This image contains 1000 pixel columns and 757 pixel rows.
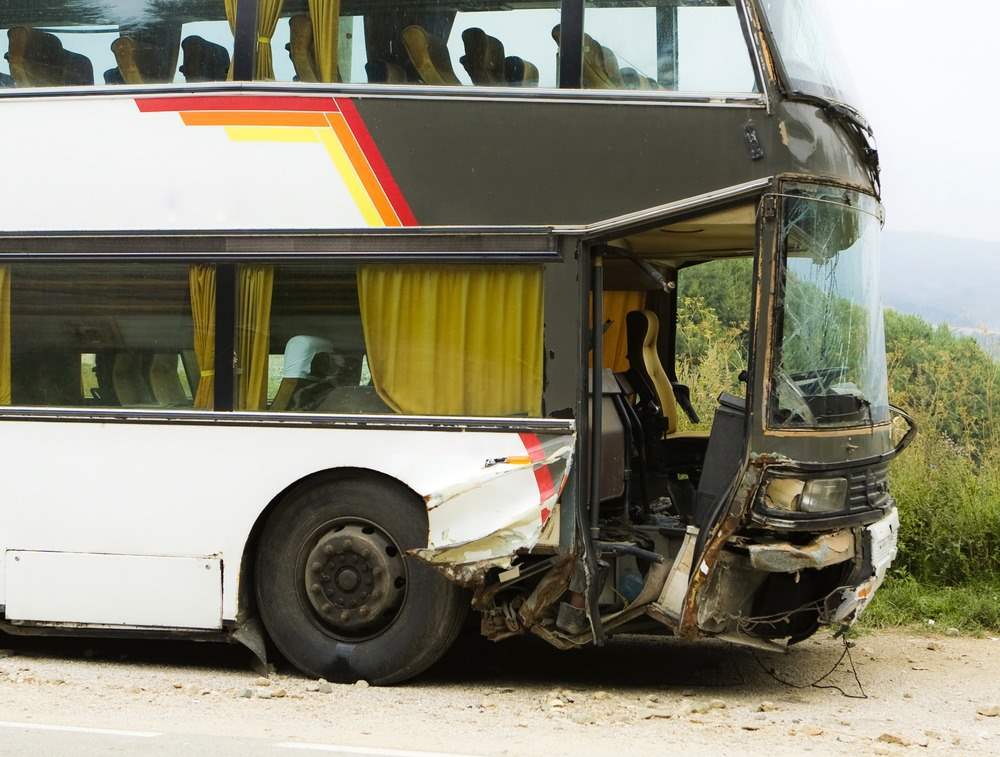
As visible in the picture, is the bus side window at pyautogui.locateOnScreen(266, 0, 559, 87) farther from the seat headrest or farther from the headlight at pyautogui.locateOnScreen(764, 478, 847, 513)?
the headlight at pyautogui.locateOnScreen(764, 478, 847, 513)

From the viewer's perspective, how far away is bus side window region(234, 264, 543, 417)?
7.50 meters

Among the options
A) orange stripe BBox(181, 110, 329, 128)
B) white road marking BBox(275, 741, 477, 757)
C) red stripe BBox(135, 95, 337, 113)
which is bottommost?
white road marking BBox(275, 741, 477, 757)

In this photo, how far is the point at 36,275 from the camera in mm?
8164

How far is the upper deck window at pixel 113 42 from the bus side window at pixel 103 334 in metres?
1.09

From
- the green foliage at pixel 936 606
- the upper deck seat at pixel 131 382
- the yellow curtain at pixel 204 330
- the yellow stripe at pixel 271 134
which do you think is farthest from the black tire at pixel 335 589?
the green foliage at pixel 936 606

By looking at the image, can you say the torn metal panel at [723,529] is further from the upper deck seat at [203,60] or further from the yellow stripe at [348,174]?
the upper deck seat at [203,60]

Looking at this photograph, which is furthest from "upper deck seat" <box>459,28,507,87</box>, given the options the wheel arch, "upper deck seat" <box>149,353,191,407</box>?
"upper deck seat" <box>149,353,191,407</box>

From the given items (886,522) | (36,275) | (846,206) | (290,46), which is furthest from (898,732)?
(36,275)

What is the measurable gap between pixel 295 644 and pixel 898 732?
10.5ft

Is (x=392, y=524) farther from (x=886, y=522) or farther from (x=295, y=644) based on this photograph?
(x=886, y=522)

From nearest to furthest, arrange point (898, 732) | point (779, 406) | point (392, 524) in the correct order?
point (898, 732), point (779, 406), point (392, 524)

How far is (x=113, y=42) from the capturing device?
26.7ft

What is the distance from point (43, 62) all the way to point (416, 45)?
7.43 ft

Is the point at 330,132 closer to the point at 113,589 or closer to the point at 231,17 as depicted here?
the point at 231,17
